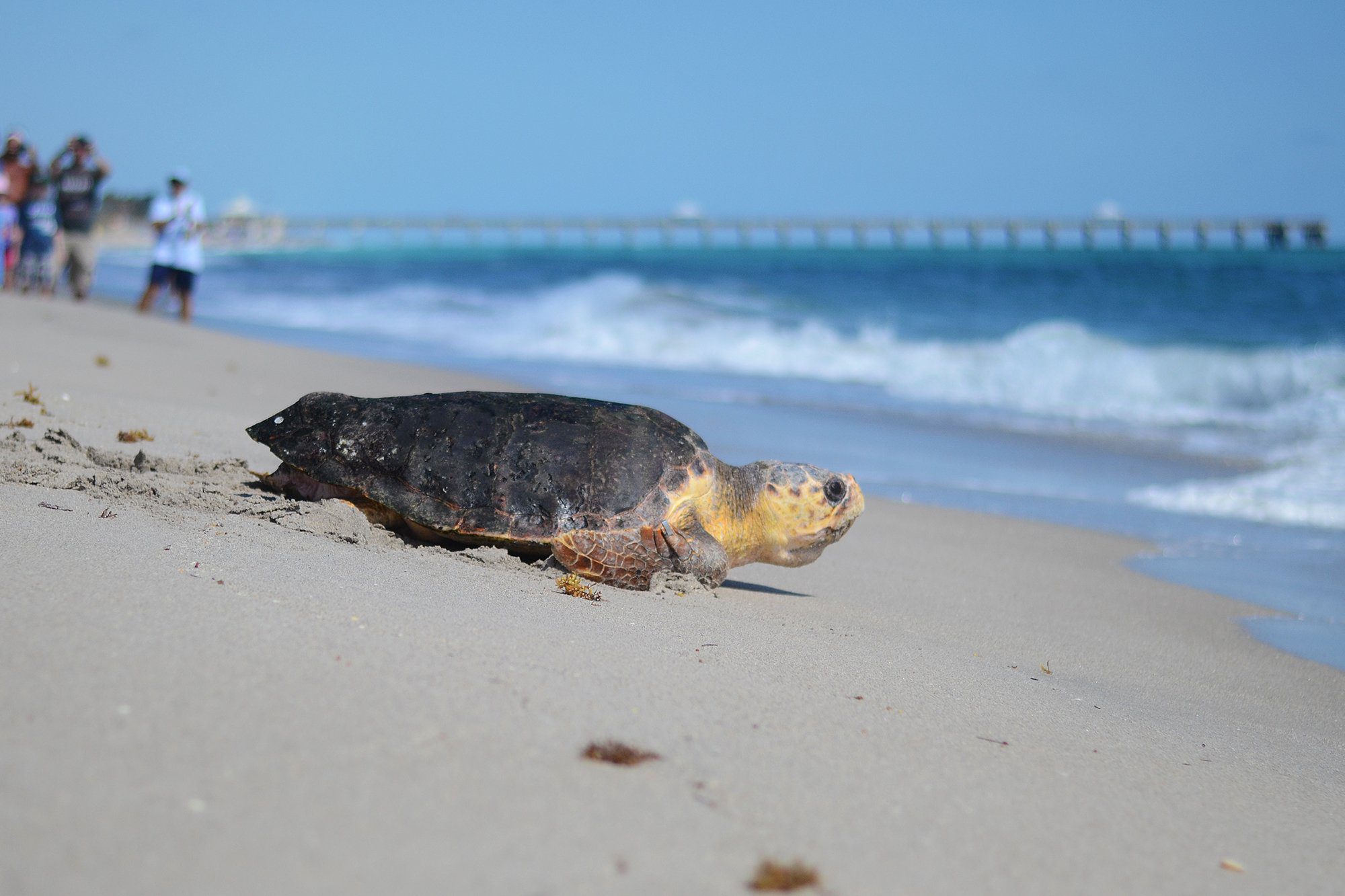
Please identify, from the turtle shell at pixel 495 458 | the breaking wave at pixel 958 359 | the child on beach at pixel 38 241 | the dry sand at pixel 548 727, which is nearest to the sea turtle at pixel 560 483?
the turtle shell at pixel 495 458

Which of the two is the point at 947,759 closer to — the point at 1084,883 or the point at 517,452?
the point at 1084,883

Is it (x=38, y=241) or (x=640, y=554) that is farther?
(x=38, y=241)

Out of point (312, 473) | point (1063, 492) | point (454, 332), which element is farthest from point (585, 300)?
point (312, 473)

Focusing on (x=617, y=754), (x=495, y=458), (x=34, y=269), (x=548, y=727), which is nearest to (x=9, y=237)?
(x=34, y=269)

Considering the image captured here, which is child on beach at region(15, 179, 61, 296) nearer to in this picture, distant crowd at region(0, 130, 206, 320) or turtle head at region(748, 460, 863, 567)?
distant crowd at region(0, 130, 206, 320)

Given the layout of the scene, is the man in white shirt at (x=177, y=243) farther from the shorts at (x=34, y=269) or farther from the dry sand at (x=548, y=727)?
the dry sand at (x=548, y=727)

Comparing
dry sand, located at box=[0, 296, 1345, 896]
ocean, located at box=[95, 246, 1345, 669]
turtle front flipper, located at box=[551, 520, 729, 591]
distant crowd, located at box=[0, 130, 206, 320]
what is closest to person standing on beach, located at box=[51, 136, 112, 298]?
distant crowd, located at box=[0, 130, 206, 320]

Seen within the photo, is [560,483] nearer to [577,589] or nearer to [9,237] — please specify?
[577,589]
